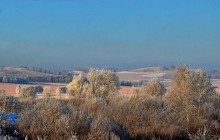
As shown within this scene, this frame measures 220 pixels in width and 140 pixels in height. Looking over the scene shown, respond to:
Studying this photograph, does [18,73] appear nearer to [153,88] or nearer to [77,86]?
[77,86]

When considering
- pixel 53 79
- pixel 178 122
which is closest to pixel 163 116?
pixel 178 122

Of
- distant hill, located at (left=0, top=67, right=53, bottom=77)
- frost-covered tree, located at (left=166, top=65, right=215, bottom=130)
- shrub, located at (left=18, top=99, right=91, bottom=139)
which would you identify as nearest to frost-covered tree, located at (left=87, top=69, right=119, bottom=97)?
frost-covered tree, located at (left=166, top=65, right=215, bottom=130)

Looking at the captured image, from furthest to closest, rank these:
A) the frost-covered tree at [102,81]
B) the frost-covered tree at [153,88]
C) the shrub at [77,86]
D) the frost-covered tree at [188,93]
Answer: the shrub at [77,86] < the frost-covered tree at [102,81] < the frost-covered tree at [153,88] < the frost-covered tree at [188,93]

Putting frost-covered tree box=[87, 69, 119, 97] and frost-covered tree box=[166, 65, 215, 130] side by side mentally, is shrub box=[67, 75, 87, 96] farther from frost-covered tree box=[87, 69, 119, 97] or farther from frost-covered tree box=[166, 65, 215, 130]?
frost-covered tree box=[166, 65, 215, 130]

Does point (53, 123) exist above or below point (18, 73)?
below

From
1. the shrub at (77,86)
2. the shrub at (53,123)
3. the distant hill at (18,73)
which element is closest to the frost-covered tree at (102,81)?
the shrub at (77,86)

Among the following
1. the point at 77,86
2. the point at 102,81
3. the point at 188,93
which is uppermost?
the point at 188,93

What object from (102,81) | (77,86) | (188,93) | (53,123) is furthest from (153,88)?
(53,123)

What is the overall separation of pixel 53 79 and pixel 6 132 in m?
137

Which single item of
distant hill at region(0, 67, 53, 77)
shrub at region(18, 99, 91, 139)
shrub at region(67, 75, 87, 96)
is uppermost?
distant hill at region(0, 67, 53, 77)

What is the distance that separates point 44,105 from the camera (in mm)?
13625

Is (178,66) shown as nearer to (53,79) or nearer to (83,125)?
(83,125)

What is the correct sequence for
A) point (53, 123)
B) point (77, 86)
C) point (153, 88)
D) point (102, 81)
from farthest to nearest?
point (77, 86) → point (102, 81) → point (153, 88) → point (53, 123)

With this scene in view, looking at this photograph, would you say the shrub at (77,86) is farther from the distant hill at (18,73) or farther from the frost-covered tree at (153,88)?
the distant hill at (18,73)
